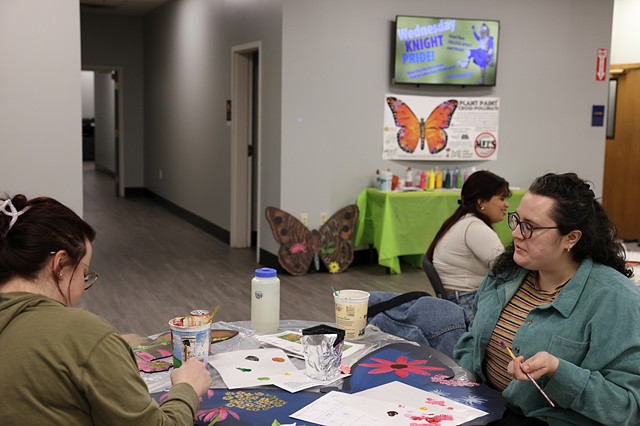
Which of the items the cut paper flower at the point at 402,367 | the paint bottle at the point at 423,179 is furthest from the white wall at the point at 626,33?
the cut paper flower at the point at 402,367

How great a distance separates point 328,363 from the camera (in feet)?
6.92

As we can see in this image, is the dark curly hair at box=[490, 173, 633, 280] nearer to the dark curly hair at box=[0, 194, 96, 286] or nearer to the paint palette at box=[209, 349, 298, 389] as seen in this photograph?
the paint palette at box=[209, 349, 298, 389]

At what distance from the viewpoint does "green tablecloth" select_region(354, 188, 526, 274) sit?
665 cm

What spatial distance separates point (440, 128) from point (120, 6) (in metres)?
5.76

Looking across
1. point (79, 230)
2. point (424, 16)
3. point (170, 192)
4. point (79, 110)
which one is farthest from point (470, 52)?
point (79, 230)

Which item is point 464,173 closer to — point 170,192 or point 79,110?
point 79,110

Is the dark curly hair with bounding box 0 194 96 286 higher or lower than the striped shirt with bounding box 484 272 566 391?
higher

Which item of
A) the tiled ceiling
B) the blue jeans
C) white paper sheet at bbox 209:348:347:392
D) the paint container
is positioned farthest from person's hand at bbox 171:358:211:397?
the tiled ceiling

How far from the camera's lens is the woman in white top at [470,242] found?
374 cm

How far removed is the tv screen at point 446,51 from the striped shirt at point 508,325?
4804 mm

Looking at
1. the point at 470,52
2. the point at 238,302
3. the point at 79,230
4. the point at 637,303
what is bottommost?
the point at 238,302

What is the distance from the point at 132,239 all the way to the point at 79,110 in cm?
362

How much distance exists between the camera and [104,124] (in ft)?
50.9

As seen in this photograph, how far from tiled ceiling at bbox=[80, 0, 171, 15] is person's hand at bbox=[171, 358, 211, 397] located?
29.7 ft
